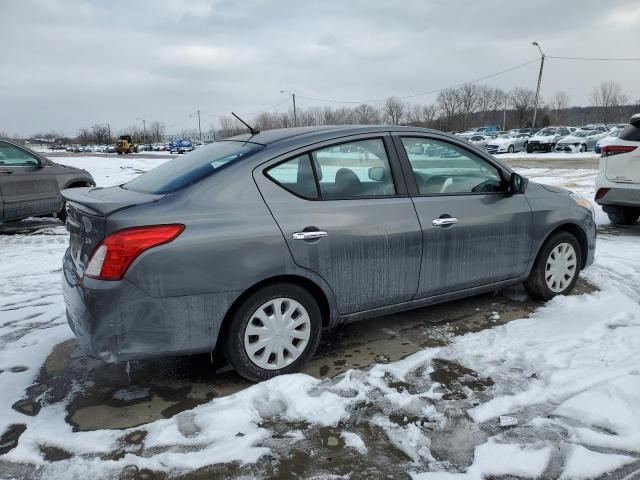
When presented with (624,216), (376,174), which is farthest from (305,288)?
(624,216)

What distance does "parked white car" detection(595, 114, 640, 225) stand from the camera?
726 centimetres

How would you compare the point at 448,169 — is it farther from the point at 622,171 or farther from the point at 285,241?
the point at 622,171

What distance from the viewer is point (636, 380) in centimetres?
311

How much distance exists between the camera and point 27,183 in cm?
846

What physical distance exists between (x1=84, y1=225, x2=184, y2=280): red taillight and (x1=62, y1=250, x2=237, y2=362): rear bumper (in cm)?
6

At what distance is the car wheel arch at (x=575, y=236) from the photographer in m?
4.50

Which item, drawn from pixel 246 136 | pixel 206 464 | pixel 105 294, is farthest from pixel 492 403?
pixel 246 136

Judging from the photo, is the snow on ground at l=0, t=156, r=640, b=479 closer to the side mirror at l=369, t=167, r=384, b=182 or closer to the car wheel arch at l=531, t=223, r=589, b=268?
the car wheel arch at l=531, t=223, r=589, b=268

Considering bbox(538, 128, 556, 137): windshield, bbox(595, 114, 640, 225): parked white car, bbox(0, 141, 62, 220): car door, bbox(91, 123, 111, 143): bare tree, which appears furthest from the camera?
bbox(91, 123, 111, 143): bare tree

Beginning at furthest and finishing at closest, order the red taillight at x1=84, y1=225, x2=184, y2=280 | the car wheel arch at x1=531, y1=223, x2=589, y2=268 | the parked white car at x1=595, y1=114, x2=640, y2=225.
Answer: the parked white car at x1=595, y1=114, x2=640, y2=225 < the car wheel arch at x1=531, y1=223, x2=589, y2=268 < the red taillight at x1=84, y1=225, x2=184, y2=280

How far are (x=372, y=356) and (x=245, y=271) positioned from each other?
4.02ft

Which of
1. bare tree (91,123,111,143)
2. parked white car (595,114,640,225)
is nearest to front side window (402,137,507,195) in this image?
parked white car (595,114,640,225)

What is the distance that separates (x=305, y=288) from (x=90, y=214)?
1.39 metres

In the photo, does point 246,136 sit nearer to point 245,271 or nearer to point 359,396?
point 245,271
